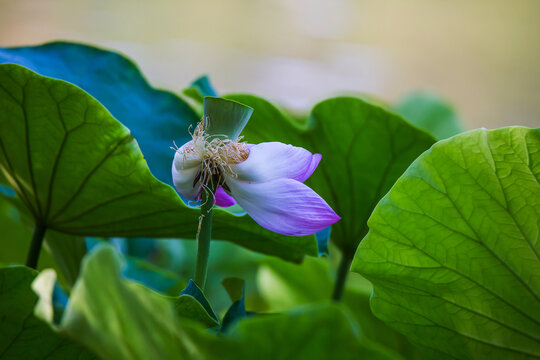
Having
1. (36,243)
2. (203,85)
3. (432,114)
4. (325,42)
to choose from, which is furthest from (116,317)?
(325,42)

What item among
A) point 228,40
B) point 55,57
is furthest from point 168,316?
point 228,40

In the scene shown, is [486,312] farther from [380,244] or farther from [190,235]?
[190,235]

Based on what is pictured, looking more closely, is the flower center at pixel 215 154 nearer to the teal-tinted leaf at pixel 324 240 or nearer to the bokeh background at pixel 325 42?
the teal-tinted leaf at pixel 324 240

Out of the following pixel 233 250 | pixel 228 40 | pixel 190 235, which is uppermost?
pixel 190 235

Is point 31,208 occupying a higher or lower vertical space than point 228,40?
higher

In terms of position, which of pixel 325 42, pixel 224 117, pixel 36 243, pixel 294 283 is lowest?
pixel 325 42

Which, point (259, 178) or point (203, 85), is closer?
point (259, 178)

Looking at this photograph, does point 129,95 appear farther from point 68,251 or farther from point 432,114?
point 432,114

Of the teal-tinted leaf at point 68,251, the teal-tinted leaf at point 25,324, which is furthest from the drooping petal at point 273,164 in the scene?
the teal-tinted leaf at point 68,251
